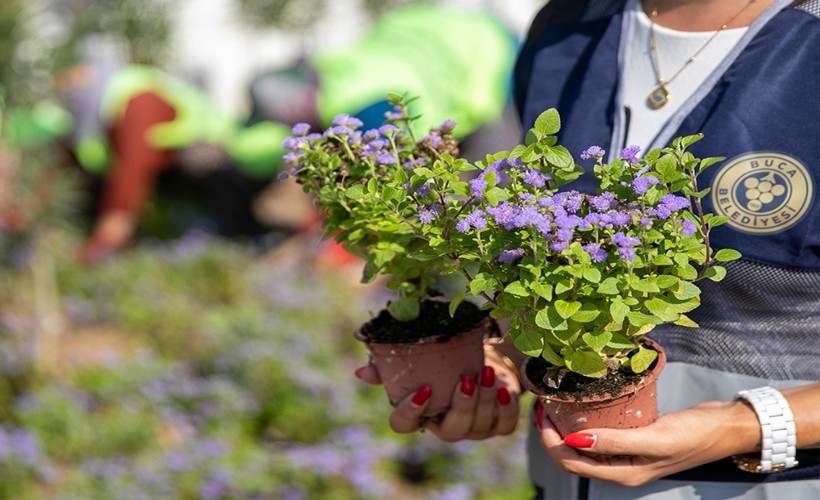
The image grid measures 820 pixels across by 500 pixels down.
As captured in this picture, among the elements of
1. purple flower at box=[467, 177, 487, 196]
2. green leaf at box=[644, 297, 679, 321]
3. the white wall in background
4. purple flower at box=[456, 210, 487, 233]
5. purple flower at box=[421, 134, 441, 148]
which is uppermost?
the white wall in background

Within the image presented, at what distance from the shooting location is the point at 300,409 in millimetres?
3219

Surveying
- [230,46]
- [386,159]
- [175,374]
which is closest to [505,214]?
[386,159]

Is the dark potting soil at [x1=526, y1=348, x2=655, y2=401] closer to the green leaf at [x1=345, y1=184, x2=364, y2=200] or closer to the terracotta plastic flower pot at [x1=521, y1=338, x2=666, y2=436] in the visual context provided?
the terracotta plastic flower pot at [x1=521, y1=338, x2=666, y2=436]

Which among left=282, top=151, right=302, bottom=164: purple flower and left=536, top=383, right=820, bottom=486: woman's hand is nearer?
left=536, top=383, right=820, bottom=486: woman's hand

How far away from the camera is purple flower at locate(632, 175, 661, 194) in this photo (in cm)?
97

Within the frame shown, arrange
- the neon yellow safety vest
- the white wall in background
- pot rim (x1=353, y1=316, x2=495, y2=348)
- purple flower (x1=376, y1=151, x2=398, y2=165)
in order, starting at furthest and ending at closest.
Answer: the white wall in background → the neon yellow safety vest → pot rim (x1=353, y1=316, x2=495, y2=348) → purple flower (x1=376, y1=151, x2=398, y2=165)

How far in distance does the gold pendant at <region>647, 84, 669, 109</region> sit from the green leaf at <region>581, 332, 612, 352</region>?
0.39m

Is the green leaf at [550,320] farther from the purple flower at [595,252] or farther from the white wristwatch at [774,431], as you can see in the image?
the white wristwatch at [774,431]

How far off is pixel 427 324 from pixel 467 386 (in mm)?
109

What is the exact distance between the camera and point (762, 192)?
1131mm

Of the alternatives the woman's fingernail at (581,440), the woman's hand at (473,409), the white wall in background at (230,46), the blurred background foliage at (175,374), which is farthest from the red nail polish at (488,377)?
the white wall in background at (230,46)

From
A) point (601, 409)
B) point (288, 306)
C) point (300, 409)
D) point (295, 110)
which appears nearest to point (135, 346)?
point (288, 306)

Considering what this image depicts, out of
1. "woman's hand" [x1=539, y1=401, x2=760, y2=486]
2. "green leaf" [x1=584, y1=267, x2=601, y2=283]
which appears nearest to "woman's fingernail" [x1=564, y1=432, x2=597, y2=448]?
"woman's hand" [x1=539, y1=401, x2=760, y2=486]

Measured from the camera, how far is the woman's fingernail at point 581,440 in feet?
3.59
